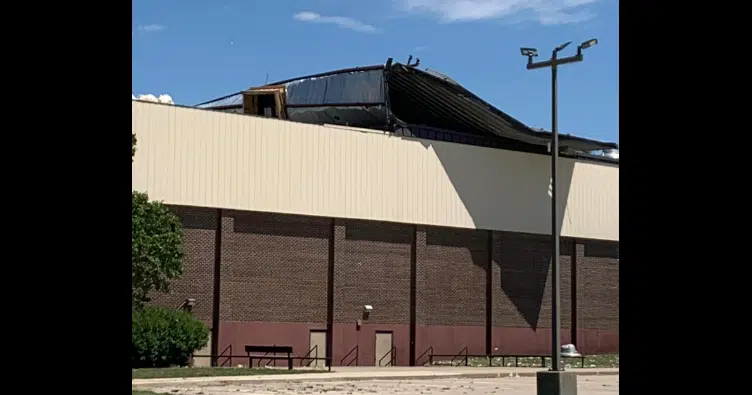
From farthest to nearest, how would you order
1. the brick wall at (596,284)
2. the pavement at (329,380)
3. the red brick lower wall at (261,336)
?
the brick wall at (596,284) → the red brick lower wall at (261,336) → the pavement at (329,380)

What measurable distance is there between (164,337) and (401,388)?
13583mm

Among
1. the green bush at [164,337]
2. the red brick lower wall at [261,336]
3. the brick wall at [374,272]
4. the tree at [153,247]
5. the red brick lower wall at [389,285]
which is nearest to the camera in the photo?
the tree at [153,247]

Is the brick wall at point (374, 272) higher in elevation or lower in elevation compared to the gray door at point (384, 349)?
higher

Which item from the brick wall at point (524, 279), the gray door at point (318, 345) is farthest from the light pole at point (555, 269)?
the brick wall at point (524, 279)

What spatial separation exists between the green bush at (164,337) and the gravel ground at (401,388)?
9.73m

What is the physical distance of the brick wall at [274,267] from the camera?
2009 inches

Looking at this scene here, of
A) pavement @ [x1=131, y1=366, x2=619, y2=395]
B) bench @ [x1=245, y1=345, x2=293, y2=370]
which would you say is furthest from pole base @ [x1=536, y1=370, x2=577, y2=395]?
bench @ [x1=245, y1=345, x2=293, y2=370]

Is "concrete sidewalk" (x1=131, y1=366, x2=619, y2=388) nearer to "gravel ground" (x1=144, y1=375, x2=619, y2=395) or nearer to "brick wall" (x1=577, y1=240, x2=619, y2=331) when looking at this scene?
"gravel ground" (x1=144, y1=375, x2=619, y2=395)

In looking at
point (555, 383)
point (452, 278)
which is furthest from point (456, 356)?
point (555, 383)

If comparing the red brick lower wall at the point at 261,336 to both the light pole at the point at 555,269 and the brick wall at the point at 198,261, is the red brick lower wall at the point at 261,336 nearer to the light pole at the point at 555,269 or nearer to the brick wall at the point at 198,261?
the brick wall at the point at 198,261

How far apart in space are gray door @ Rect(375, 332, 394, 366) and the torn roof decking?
10198 mm
